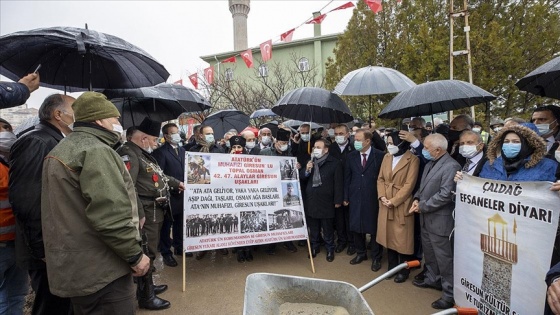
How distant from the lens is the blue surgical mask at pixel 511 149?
9.24ft

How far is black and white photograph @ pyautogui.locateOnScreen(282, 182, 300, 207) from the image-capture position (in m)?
4.73

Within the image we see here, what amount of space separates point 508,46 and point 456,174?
8210 millimetres

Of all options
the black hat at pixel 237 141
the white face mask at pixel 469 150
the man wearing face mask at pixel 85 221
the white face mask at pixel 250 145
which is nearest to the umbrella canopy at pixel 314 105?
the white face mask at pixel 250 145

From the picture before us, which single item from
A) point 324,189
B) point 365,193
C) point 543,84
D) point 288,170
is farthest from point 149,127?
point 543,84

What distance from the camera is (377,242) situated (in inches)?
181

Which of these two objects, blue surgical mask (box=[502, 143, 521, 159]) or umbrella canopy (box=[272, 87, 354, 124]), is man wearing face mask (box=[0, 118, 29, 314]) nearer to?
umbrella canopy (box=[272, 87, 354, 124])

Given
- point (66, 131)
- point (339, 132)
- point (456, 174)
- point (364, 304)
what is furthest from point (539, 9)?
point (66, 131)

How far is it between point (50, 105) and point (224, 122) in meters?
6.43

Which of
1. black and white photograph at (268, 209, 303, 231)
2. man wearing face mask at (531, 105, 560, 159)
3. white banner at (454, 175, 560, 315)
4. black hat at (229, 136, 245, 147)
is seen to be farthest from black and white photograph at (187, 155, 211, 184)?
man wearing face mask at (531, 105, 560, 159)

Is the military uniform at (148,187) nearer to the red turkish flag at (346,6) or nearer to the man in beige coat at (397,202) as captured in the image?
the man in beige coat at (397,202)

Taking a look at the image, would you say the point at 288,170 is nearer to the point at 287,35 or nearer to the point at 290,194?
the point at 290,194

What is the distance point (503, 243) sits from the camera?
8.77ft

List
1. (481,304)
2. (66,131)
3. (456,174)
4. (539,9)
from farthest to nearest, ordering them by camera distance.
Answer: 1. (539,9)
2. (456,174)
3. (481,304)
4. (66,131)

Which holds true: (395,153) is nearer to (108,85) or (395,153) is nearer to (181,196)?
(181,196)
